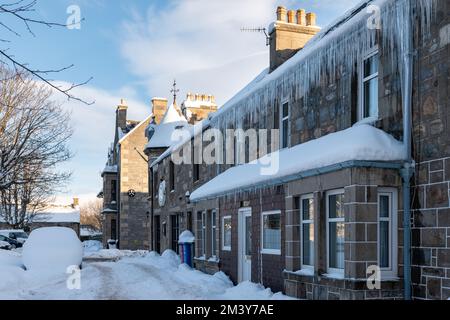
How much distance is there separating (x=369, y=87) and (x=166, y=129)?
22.3 meters

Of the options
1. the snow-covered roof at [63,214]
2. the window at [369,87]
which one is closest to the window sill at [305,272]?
the window at [369,87]

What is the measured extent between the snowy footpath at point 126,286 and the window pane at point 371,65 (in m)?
4.95

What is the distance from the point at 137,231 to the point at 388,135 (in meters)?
32.0

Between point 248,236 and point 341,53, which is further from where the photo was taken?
point 248,236

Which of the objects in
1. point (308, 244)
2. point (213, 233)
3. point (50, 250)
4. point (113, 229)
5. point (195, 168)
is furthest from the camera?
point (113, 229)

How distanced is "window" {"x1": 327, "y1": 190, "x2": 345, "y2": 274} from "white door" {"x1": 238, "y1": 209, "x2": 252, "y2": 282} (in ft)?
14.3

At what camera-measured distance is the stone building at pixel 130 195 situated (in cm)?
3916

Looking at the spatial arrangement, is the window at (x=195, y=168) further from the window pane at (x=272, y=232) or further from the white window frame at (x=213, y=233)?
the window pane at (x=272, y=232)

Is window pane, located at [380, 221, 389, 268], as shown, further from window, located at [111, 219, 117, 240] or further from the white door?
window, located at [111, 219, 117, 240]

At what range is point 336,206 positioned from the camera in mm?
9891

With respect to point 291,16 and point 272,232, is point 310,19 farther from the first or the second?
point 272,232

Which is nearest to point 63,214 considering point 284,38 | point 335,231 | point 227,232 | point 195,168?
point 195,168

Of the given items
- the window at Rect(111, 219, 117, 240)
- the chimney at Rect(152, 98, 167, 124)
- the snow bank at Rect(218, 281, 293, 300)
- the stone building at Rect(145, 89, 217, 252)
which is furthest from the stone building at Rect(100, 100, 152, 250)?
the snow bank at Rect(218, 281, 293, 300)

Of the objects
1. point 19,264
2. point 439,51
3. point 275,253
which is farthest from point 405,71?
point 19,264
